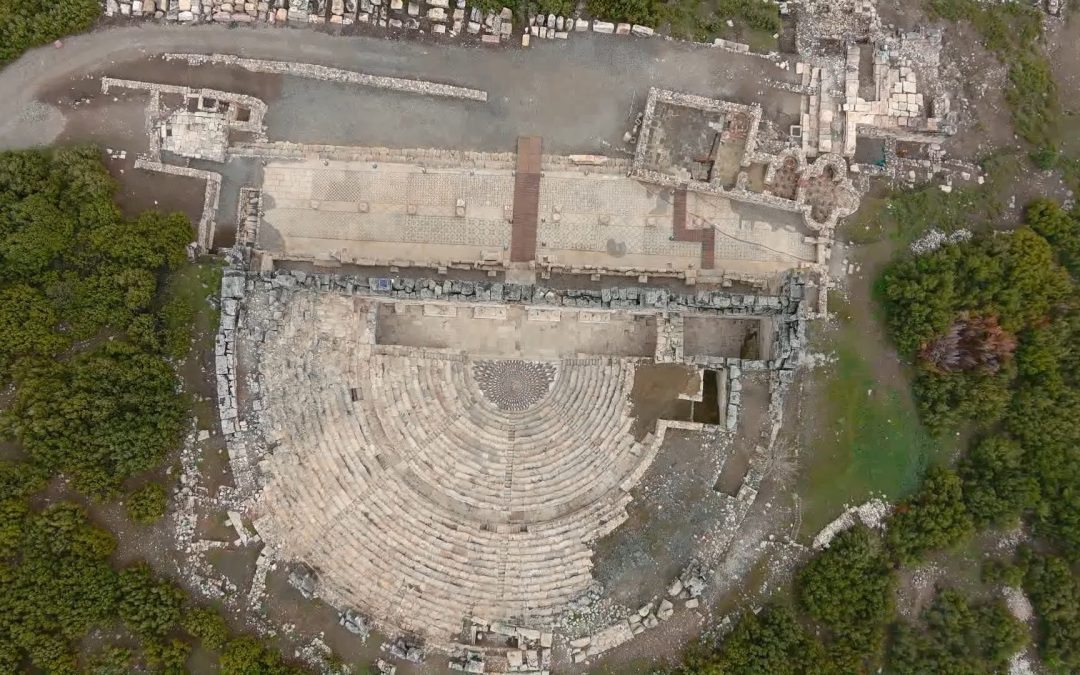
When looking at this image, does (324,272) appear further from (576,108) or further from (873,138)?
(873,138)

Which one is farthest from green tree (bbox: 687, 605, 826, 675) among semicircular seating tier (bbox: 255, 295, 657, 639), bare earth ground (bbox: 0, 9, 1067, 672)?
semicircular seating tier (bbox: 255, 295, 657, 639)

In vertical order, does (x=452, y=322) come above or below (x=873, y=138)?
below

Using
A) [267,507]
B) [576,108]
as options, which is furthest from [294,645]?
[576,108]

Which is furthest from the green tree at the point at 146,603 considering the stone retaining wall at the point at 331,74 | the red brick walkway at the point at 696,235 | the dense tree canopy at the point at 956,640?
the dense tree canopy at the point at 956,640

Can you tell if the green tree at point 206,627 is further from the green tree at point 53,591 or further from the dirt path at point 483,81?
the dirt path at point 483,81

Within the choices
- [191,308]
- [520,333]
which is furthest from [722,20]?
[191,308]

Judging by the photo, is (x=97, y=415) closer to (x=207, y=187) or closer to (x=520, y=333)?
(x=207, y=187)

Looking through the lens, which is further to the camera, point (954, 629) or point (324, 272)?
point (324, 272)
